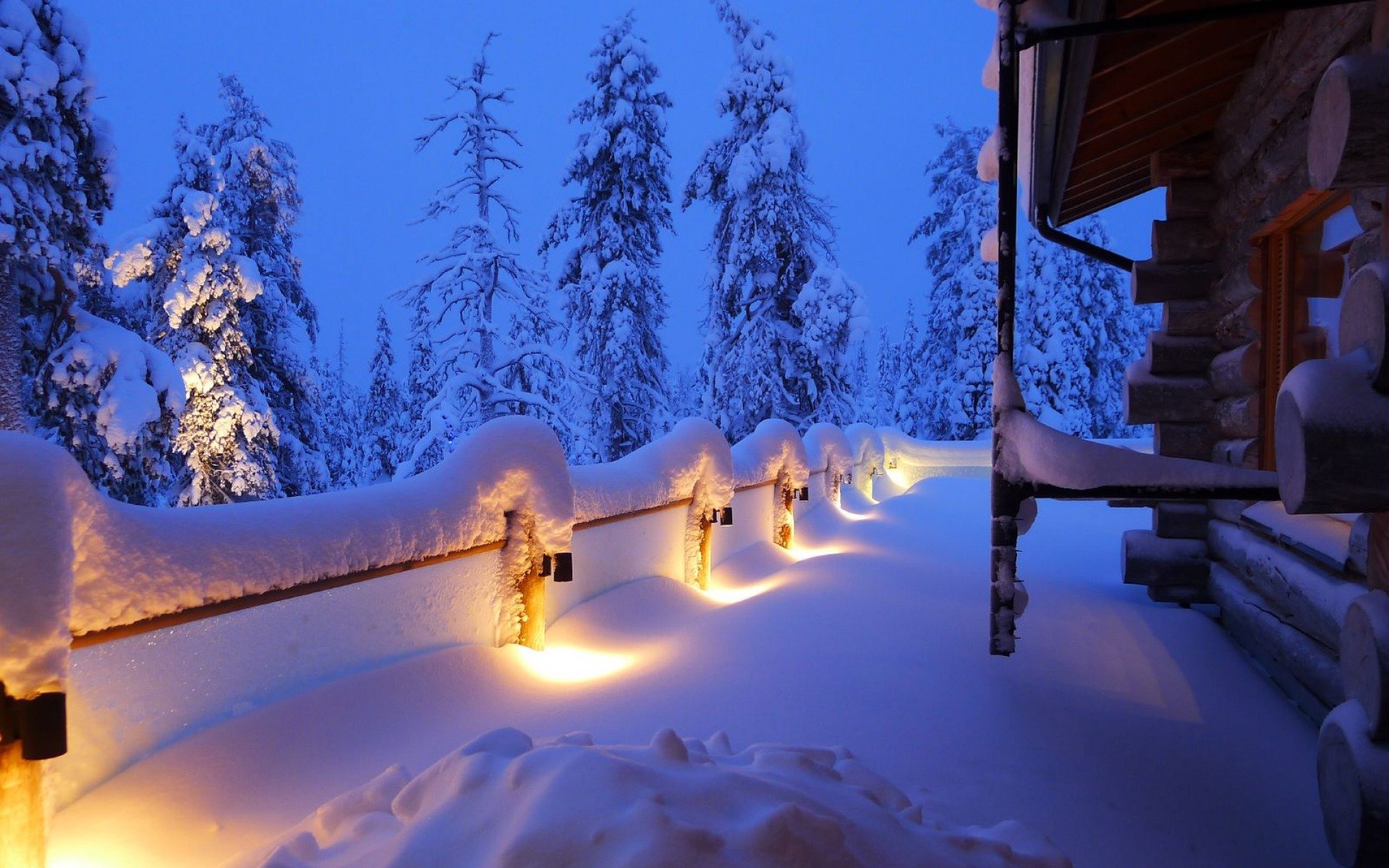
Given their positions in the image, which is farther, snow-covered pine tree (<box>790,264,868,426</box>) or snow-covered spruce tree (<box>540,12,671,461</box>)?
snow-covered spruce tree (<box>540,12,671,461</box>)

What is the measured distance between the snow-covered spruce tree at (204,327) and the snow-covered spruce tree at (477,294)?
325cm

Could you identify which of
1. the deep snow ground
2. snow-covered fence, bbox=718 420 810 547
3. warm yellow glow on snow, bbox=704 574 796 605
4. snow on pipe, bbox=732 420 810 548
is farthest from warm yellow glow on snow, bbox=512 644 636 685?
snow on pipe, bbox=732 420 810 548

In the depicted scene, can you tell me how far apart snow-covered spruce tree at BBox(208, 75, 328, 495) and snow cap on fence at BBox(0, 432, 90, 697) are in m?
17.5

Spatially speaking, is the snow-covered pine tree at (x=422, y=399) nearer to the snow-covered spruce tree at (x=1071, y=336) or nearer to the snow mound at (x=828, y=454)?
the snow mound at (x=828, y=454)

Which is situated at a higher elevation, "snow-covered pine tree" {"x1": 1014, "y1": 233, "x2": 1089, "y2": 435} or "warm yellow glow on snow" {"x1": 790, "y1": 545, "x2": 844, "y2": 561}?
"snow-covered pine tree" {"x1": 1014, "y1": 233, "x2": 1089, "y2": 435}

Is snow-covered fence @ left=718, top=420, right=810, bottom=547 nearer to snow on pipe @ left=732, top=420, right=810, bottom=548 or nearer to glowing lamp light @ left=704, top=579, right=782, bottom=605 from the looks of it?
snow on pipe @ left=732, top=420, right=810, bottom=548

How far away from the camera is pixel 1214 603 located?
7.01 meters

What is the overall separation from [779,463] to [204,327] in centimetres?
1179

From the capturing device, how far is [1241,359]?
5906 mm

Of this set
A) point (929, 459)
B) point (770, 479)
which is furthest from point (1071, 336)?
point (770, 479)

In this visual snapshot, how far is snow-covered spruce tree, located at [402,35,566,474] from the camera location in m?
16.8

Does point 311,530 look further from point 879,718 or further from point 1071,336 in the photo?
point 1071,336

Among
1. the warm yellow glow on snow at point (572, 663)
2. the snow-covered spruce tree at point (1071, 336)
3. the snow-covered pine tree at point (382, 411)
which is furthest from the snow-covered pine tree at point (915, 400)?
the warm yellow glow on snow at point (572, 663)

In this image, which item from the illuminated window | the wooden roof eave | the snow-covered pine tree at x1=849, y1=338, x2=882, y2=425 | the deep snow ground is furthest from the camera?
the snow-covered pine tree at x1=849, y1=338, x2=882, y2=425
